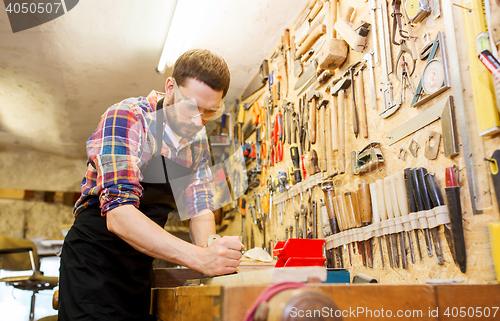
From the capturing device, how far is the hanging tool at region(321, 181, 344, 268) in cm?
207

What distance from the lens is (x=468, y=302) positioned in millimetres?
975

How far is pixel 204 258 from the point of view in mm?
1310

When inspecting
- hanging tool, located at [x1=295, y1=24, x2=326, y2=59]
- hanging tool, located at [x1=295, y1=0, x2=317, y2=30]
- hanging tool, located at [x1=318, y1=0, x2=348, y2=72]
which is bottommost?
hanging tool, located at [x1=318, y1=0, x2=348, y2=72]

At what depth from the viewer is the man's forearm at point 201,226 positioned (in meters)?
1.96

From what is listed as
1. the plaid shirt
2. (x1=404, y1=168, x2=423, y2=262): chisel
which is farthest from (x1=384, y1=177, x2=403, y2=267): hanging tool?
the plaid shirt

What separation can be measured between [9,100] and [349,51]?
174 inches

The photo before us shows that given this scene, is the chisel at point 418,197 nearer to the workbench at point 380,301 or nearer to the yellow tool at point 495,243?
the yellow tool at point 495,243

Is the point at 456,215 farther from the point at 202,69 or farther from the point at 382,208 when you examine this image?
the point at 202,69

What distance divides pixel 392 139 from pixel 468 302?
3.01 ft

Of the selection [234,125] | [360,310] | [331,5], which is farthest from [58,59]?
[360,310]

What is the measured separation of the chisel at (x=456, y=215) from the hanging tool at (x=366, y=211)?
50 cm

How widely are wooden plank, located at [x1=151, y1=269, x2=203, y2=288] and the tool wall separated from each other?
32.7 inches

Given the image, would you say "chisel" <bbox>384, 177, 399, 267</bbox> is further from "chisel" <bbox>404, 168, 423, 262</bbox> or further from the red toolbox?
the red toolbox

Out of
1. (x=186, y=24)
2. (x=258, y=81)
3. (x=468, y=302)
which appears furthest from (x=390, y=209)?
(x=258, y=81)
